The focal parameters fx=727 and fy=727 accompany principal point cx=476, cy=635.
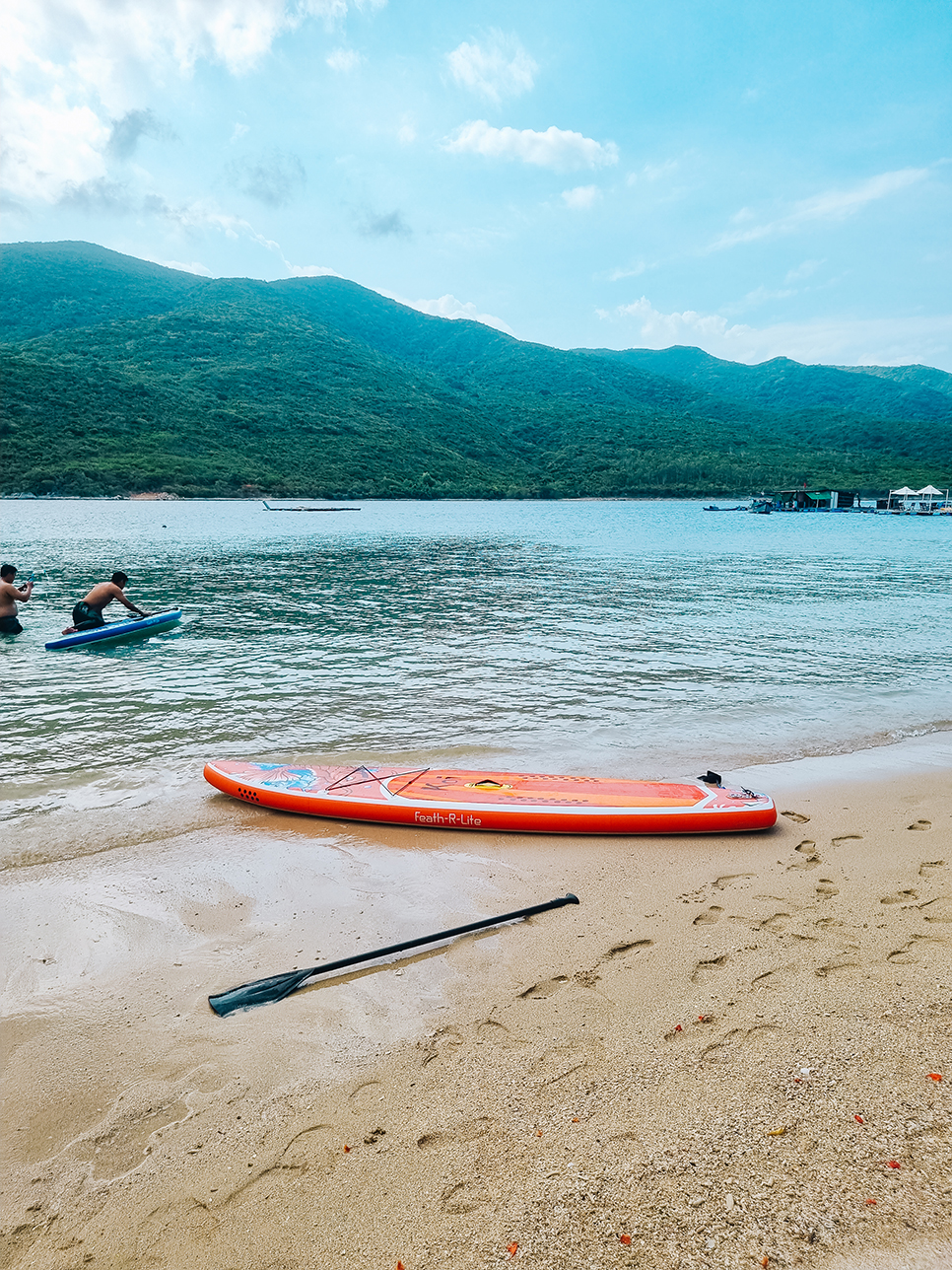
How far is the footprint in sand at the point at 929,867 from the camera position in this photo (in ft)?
19.2

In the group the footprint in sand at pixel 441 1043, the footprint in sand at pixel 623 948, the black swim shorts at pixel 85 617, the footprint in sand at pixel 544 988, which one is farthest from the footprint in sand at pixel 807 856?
the black swim shorts at pixel 85 617

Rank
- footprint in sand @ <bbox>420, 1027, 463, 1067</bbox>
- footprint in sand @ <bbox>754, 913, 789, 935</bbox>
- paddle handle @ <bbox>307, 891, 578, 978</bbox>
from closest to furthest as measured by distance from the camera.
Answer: footprint in sand @ <bbox>420, 1027, 463, 1067</bbox>, paddle handle @ <bbox>307, 891, 578, 978</bbox>, footprint in sand @ <bbox>754, 913, 789, 935</bbox>

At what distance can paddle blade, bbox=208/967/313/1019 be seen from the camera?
4367 mm

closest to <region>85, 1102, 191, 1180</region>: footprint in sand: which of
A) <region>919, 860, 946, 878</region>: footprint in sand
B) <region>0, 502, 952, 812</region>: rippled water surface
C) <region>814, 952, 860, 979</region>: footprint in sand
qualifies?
<region>814, 952, 860, 979</region>: footprint in sand

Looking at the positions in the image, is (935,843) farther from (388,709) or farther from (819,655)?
(819,655)

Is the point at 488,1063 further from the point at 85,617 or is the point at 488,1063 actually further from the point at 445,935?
the point at 85,617

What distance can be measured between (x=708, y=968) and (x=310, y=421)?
5209 inches

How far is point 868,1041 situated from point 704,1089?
3.24 feet

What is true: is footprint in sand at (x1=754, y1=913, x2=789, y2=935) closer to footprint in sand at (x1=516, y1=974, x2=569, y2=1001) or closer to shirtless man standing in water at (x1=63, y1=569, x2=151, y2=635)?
footprint in sand at (x1=516, y1=974, x2=569, y2=1001)

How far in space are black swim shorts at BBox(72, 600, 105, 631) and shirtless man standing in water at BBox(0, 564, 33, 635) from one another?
4.61 feet

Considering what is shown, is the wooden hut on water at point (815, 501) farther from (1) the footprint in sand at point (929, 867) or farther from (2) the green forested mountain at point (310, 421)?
(1) the footprint in sand at point (929, 867)

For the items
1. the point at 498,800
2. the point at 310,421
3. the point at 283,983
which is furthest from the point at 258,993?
the point at 310,421

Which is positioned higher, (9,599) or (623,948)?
(9,599)

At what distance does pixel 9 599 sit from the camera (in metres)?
16.4
